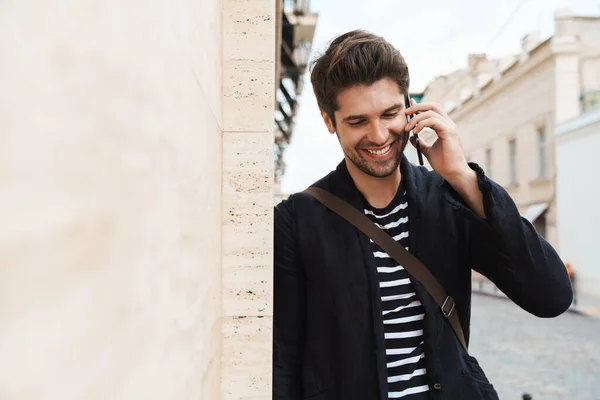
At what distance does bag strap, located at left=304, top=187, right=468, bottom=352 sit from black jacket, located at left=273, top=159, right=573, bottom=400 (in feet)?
0.09

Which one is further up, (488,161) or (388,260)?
(488,161)

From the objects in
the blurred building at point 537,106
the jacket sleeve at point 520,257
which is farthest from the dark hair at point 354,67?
the blurred building at point 537,106

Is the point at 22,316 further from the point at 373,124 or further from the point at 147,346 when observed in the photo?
the point at 373,124

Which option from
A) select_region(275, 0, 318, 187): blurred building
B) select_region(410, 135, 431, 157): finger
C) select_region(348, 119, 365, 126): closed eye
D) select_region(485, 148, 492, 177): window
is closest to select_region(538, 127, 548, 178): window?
select_region(485, 148, 492, 177): window

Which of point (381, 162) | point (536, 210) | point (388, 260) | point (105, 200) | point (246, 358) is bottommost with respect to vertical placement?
point (246, 358)

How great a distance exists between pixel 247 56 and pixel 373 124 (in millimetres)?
509

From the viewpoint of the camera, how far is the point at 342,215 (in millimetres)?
2055

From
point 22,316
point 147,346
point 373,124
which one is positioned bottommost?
point 147,346

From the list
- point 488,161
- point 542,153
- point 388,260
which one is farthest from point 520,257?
point 488,161

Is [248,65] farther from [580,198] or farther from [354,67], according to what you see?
[580,198]

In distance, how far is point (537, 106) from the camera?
18688 mm

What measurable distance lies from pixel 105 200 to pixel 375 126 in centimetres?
154

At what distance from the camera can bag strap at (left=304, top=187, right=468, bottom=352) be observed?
1950 mm

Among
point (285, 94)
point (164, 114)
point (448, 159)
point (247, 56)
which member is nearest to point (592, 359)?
point (285, 94)
